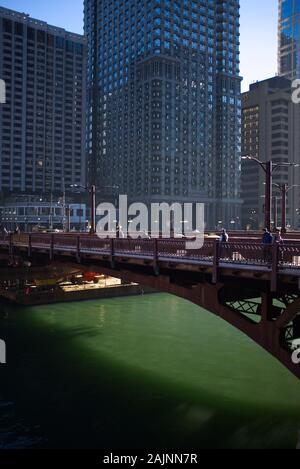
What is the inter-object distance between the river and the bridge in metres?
4.34

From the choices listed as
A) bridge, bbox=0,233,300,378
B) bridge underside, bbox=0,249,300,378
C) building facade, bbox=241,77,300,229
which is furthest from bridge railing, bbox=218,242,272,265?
building facade, bbox=241,77,300,229

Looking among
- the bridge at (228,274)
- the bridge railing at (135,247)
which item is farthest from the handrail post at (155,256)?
the bridge railing at (135,247)

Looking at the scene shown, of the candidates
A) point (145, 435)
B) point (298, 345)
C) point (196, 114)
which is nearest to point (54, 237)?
point (145, 435)

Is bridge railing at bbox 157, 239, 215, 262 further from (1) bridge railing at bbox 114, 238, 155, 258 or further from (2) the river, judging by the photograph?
(2) the river

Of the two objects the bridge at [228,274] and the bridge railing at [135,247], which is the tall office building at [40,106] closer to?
the bridge at [228,274]

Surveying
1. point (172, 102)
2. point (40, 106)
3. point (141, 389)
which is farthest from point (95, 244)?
point (40, 106)

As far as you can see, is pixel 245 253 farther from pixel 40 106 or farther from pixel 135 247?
pixel 40 106

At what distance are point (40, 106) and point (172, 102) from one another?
53.2m

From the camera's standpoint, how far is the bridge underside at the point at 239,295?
16.0m

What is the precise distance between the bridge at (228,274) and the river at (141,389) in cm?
434

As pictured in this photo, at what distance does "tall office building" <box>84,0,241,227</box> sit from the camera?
558 ft

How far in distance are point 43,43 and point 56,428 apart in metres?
188
